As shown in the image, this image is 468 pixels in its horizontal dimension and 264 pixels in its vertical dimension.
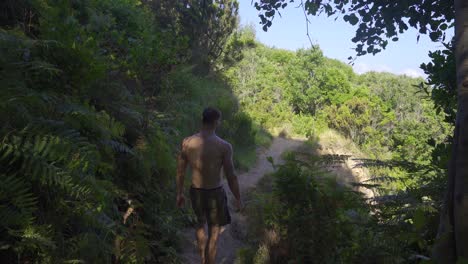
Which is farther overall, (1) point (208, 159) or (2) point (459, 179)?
(1) point (208, 159)

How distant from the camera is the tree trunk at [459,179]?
92.5 inches

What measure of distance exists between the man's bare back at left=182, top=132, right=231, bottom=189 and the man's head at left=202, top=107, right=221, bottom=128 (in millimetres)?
109

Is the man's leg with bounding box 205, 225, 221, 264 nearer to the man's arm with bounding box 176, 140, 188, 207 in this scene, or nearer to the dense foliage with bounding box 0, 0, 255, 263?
the dense foliage with bounding box 0, 0, 255, 263

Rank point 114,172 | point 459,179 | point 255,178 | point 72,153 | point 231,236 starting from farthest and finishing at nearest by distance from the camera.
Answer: point 255,178, point 231,236, point 114,172, point 72,153, point 459,179

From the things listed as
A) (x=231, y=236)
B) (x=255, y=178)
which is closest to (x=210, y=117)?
(x=231, y=236)

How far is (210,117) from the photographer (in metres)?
4.57

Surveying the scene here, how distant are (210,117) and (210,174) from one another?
0.58 metres

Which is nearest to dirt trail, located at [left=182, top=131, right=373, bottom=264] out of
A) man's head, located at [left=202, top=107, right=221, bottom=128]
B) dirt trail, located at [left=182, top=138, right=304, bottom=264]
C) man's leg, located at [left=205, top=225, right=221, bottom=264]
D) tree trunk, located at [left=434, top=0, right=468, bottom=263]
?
dirt trail, located at [left=182, top=138, right=304, bottom=264]

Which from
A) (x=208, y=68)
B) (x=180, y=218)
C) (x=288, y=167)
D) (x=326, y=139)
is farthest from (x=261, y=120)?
(x=288, y=167)

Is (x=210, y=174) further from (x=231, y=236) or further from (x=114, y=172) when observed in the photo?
(x=231, y=236)

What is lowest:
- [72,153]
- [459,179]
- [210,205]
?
[210,205]

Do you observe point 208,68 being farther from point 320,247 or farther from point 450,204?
point 450,204

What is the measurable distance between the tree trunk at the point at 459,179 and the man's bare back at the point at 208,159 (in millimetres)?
2442

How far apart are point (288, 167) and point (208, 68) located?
→ 44.1ft
